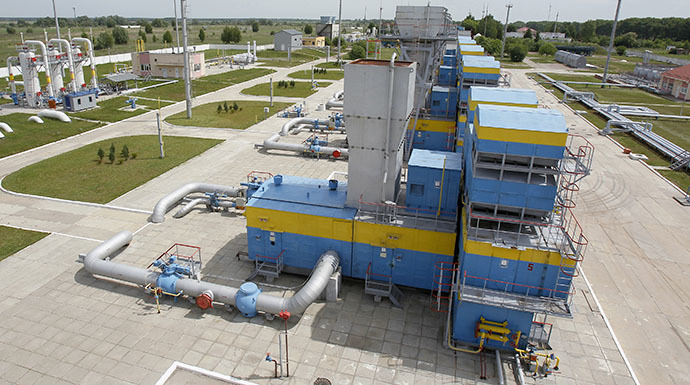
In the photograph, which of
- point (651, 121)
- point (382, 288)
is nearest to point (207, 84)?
point (382, 288)

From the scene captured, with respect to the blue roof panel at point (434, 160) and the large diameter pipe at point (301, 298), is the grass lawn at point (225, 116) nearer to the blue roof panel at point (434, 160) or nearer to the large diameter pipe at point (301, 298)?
the blue roof panel at point (434, 160)

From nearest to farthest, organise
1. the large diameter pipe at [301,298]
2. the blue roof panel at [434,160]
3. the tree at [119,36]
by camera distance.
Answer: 1. the large diameter pipe at [301,298]
2. the blue roof panel at [434,160]
3. the tree at [119,36]

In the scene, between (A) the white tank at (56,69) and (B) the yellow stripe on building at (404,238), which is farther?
(A) the white tank at (56,69)

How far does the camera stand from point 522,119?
599 inches

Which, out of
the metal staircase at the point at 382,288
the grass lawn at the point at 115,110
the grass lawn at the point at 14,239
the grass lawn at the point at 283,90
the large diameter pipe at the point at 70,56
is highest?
the large diameter pipe at the point at 70,56

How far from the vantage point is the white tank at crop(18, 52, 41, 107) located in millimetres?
49281

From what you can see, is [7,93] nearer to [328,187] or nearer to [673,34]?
[328,187]

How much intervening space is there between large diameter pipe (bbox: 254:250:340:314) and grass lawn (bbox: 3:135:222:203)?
1659 centimetres

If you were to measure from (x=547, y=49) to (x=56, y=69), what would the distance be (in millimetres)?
127707

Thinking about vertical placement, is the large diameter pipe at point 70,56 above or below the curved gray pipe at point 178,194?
above

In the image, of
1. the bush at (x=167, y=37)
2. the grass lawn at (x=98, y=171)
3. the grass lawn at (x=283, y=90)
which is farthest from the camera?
the bush at (x=167, y=37)

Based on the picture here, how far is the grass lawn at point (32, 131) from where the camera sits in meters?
38.7

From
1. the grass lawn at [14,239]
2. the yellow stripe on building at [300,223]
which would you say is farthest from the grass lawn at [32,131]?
the yellow stripe on building at [300,223]

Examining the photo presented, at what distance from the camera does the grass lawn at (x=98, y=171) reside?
29.8 meters
